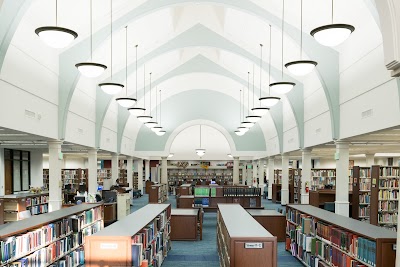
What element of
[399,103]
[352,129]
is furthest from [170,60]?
[399,103]

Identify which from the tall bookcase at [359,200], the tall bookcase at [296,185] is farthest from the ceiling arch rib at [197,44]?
the tall bookcase at [296,185]

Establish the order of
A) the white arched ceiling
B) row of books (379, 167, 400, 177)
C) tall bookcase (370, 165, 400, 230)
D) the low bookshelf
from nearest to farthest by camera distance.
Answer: tall bookcase (370, 165, 400, 230) < row of books (379, 167, 400, 177) < the low bookshelf < the white arched ceiling

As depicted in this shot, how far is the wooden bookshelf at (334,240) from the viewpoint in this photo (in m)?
5.54

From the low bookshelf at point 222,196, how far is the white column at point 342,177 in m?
4.59

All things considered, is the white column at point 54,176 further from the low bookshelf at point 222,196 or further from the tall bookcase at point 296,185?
the tall bookcase at point 296,185

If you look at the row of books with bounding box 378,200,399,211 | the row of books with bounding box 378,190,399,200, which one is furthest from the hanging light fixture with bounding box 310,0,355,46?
the row of books with bounding box 378,200,399,211

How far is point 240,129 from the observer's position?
21766 mm

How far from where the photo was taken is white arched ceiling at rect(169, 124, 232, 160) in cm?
3089

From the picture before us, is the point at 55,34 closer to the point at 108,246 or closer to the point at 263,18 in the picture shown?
the point at 108,246

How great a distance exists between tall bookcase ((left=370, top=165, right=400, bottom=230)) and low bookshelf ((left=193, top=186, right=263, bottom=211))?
5.15 meters

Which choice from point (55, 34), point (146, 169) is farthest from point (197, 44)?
point (146, 169)

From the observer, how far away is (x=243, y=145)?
27469 mm

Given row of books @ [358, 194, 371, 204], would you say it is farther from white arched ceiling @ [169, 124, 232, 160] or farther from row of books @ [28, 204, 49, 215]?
white arched ceiling @ [169, 124, 232, 160]

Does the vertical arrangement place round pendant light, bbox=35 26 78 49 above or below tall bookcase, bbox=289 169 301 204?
above
